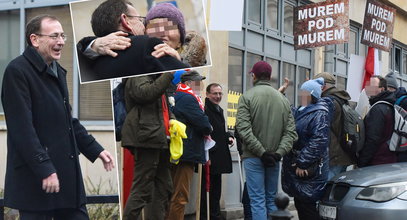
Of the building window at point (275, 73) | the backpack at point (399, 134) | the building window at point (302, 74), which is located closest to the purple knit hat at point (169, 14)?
the backpack at point (399, 134)

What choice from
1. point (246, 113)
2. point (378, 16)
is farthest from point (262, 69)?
point (378, 16)

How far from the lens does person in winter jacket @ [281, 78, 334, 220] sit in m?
7.43

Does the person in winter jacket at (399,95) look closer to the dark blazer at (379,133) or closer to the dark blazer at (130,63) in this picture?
the dark blazer at (379,133)

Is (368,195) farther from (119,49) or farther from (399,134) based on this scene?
(119,49)

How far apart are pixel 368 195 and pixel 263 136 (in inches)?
53.0

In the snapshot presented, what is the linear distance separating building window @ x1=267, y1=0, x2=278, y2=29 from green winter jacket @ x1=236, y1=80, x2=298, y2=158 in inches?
183

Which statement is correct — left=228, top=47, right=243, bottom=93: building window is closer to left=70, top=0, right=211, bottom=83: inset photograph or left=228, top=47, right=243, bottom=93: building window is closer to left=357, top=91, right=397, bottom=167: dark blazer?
left=357, top=91, right=397, bottom=167: dark blazer

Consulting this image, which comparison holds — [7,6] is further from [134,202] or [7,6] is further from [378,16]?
[378,16]

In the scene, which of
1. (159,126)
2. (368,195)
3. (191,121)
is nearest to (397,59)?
(368,195)

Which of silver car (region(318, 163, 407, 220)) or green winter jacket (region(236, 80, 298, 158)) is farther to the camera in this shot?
green winter jacket (region(236, 80, 298, 158))

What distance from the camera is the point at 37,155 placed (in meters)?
3.99

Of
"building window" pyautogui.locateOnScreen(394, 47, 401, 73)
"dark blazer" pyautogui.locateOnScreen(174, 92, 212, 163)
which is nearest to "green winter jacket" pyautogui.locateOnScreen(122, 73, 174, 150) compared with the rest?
"dark blazer" pyautogui.locateOnScreen(174, 92, 212, 163)

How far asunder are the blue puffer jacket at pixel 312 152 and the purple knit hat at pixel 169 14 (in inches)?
154

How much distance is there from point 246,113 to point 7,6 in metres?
3.53
